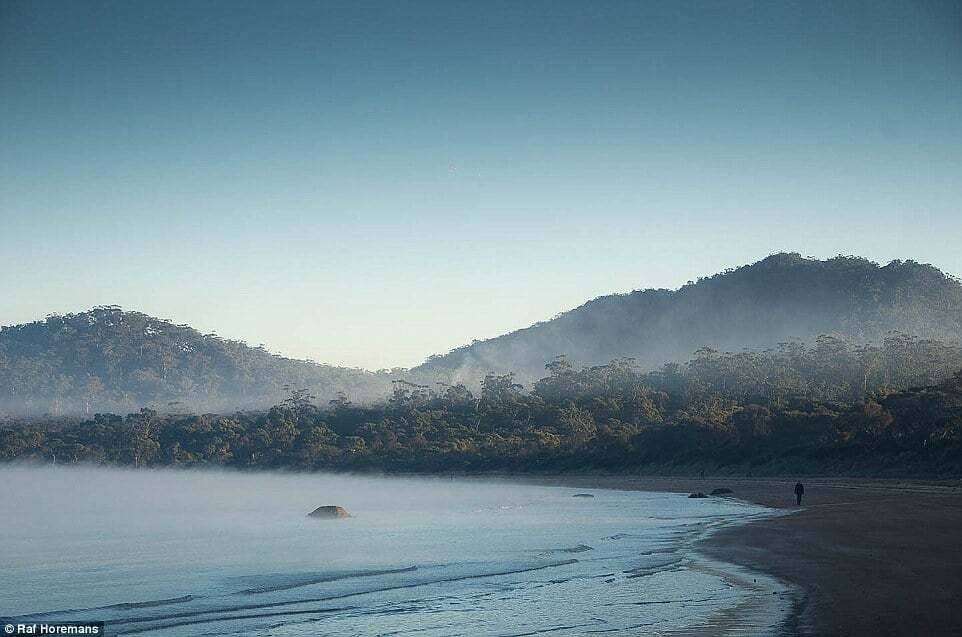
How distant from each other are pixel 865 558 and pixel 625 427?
102m

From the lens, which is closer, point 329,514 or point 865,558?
point 865,558

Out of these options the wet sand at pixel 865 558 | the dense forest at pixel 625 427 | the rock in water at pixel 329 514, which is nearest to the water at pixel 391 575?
the wet sand at pixel 865 558

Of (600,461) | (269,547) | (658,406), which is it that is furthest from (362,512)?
(658,406)

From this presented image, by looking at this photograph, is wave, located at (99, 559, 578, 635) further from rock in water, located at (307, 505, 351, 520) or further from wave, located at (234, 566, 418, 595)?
rock in water, located at (307, 505, 351, 520)

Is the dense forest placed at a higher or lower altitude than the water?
higher

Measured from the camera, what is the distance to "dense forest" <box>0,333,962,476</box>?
81.4 m

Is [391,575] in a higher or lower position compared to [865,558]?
lower

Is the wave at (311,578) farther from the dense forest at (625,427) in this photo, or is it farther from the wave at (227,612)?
the dense forest at (625,427)

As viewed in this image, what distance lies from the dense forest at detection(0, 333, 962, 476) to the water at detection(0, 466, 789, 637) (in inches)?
1419

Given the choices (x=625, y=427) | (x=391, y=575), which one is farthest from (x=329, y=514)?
(x=625, y=427)

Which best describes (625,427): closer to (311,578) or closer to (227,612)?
(311,578)

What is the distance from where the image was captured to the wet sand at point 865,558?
14.9 m

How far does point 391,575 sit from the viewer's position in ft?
81.6

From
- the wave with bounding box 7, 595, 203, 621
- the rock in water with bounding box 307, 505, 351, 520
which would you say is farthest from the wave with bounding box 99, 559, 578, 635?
the rock in water with bounding box 307, 505, 351, 520
